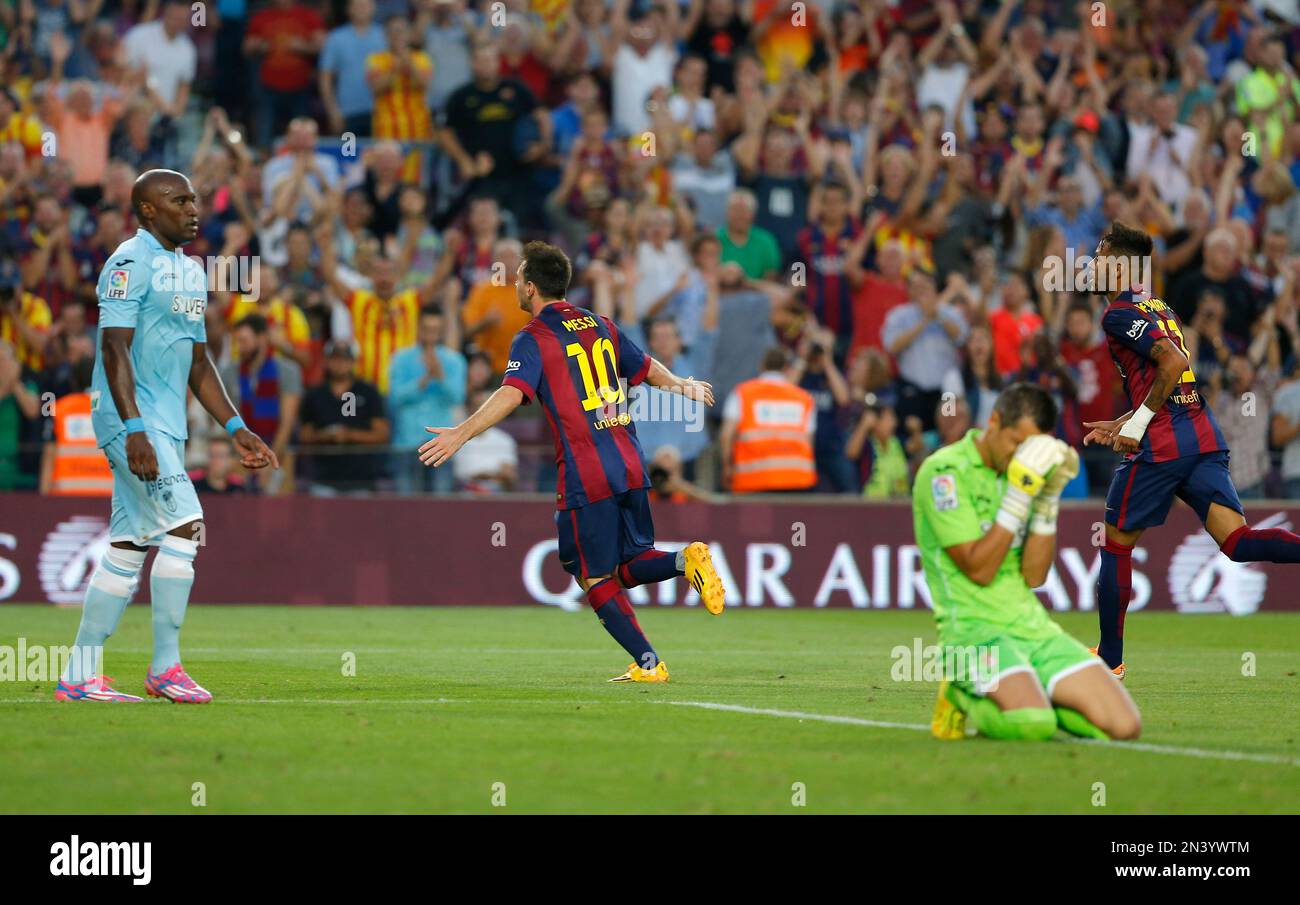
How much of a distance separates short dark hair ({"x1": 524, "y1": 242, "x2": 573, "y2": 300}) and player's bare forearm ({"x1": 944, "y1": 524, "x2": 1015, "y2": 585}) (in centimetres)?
357

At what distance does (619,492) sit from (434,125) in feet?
40.1

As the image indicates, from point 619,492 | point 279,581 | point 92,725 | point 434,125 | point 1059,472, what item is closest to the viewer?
point 1059,472

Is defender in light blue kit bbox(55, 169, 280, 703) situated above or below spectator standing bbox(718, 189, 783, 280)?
below

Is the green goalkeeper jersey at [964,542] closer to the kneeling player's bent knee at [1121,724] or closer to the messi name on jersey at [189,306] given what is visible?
the kneeling player's bent knee at [1121,724]

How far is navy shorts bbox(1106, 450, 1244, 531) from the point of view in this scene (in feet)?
38.5

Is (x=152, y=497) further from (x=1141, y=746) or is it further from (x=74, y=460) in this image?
(x=74, y=460)

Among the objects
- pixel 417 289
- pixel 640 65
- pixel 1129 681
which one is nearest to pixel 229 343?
pixel 417 289

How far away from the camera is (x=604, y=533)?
10945 mm

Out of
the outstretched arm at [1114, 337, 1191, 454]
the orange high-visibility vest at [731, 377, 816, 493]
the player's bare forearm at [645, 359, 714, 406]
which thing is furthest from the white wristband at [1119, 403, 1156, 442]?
the orange high-visibility vest at [731, 377, 816, 493]

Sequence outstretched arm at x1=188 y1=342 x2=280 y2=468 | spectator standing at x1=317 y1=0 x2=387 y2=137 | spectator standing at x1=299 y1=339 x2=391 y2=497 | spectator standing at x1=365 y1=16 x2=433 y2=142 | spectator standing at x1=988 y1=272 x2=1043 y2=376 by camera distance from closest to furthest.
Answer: outstretched arm at x1=188 y1=342 x2=280 y2=468 < spectator standing at x1=299 y1=339 x2=391 y2=497 < spectator standing at x1=988 y1=272 x2=1043 y2=376 < spectator standing at x1=365 y1=16 x2=433 y2=142 < spectator standing at x1=317 y1=0 x2=387 y2=137

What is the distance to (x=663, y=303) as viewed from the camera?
19859 millimetres

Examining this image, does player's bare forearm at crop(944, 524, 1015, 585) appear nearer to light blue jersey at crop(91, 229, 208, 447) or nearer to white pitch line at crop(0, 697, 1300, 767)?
white pitch line at crop(0, 697, 1300, 767)

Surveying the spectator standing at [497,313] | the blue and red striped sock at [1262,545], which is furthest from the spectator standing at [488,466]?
the blue and red striped sock at [1262,545]
